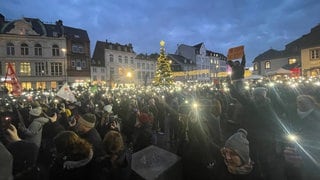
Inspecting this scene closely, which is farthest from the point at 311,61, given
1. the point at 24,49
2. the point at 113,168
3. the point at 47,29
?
the point at 24,49

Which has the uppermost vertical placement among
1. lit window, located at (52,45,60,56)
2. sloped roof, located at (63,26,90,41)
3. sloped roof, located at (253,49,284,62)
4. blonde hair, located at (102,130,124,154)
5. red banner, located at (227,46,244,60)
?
sloped roof, located at (63,26,90,41)

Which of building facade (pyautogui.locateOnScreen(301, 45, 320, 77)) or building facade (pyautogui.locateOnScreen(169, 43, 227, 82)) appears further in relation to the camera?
building facade (pyautogui.locateOnScreen(169, 43, 227, 82))

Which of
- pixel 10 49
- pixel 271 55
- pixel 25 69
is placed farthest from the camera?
pixel 271 55

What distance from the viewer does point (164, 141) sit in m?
11.4

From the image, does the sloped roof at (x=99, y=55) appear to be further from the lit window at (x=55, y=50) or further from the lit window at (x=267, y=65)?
the lit window at (x=267, y=65)

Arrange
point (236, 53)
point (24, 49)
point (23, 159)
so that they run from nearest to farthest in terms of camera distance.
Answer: point (23, 159)
point (236, 53)
point (24, 49)

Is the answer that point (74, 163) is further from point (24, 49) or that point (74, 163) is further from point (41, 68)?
point (41, 68)

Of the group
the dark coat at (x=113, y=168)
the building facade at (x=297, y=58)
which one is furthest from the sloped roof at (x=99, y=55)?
the dark coat at (x=113, y=168)

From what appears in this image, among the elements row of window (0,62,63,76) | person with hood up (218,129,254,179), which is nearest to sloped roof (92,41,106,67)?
row of window (0,62,63,76)

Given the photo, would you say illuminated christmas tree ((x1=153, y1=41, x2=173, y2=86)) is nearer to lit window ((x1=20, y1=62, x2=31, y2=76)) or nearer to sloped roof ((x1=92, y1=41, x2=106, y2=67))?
lit window ((x1=20, y1=62, x2=31, y2=76))

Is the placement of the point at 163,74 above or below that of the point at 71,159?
above

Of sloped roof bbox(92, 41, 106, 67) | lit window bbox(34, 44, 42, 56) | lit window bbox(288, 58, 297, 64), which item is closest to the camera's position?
lit window bbox(34, 44, 42, 56)

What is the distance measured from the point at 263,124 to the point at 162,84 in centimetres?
3112

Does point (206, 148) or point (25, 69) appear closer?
point (206, 148)
